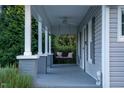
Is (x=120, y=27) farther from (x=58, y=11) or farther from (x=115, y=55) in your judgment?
(x=58, y=11)

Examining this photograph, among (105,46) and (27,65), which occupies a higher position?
(105,46)

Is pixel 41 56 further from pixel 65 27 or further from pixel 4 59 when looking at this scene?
pixel 65 27

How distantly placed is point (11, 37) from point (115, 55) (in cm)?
956

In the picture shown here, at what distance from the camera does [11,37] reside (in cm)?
1769

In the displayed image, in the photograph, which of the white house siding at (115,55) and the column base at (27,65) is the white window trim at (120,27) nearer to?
the white house siding at (115,55)

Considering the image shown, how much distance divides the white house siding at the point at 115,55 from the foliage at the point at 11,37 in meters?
8.79

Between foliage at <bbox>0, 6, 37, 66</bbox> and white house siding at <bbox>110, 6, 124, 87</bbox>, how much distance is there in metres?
8.79

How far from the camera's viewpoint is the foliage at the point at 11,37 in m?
17.2

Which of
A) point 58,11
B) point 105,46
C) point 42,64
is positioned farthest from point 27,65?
point 58,11

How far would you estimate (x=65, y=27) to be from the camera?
23375mm

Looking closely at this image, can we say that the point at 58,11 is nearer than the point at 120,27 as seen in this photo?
No

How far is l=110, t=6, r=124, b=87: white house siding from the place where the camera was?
913cm
